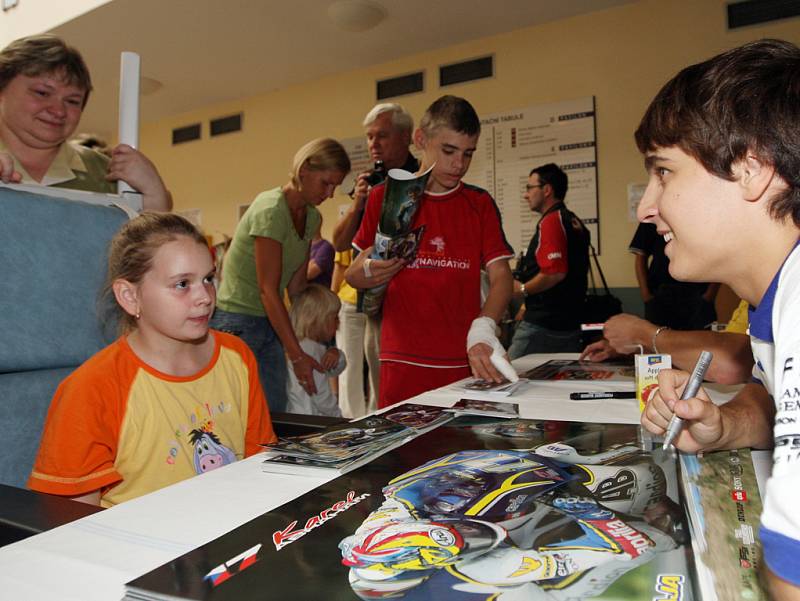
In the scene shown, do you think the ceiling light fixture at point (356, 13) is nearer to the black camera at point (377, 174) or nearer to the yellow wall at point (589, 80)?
the yellow wall at point (589, 80)

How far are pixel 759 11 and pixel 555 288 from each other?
218 centimetres

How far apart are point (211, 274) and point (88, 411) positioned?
1.17 feet

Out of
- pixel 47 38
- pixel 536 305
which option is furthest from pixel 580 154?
pixel 47 38

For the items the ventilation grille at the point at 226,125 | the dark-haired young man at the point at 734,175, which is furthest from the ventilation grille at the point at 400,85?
the dark-haired young man at the point at 734,175

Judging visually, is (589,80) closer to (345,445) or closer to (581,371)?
(581,371)

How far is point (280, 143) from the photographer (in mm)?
5363

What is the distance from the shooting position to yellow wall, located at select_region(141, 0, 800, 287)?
355cm

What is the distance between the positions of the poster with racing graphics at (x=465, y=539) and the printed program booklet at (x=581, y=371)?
2.44 ft

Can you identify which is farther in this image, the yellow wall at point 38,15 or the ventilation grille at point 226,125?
the ventilation grille at point 226,125

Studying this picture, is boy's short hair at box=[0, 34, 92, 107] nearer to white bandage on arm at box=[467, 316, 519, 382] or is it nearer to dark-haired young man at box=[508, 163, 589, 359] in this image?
white bandage on arm at box=[467, 316, 519, 382]

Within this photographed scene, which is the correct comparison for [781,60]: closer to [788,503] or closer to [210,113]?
[788,503]

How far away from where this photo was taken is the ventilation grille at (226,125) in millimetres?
5656

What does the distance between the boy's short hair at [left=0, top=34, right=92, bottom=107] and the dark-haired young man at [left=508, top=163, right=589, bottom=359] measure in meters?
1.93

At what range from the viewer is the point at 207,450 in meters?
1.07
